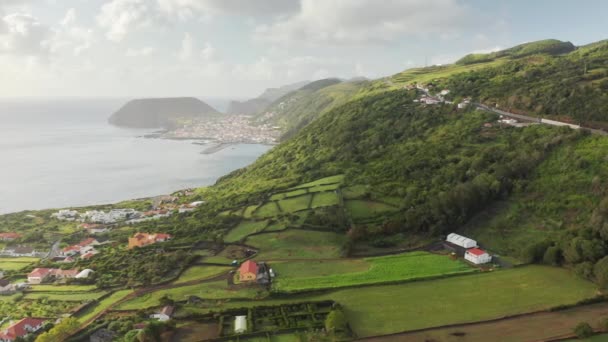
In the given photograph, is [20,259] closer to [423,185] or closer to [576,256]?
[423,185]

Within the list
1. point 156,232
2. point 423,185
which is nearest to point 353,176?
point 423,185

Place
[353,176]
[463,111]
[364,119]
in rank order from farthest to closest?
[364,119], [463,111], [353,176]

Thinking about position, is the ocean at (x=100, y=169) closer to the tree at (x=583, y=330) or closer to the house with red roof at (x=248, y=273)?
the house with red roof at (x=248, y=273)

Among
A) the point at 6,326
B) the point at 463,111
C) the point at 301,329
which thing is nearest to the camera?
the point at 301,329

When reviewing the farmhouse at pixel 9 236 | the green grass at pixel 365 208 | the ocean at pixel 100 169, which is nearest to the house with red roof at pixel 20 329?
the green grass at pixel 365 208

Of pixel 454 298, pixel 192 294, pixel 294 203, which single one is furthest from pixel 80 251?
pixel 454 298

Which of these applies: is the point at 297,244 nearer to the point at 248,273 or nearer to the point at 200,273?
the point at 248,273

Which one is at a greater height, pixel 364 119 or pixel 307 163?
pixel 364 119
